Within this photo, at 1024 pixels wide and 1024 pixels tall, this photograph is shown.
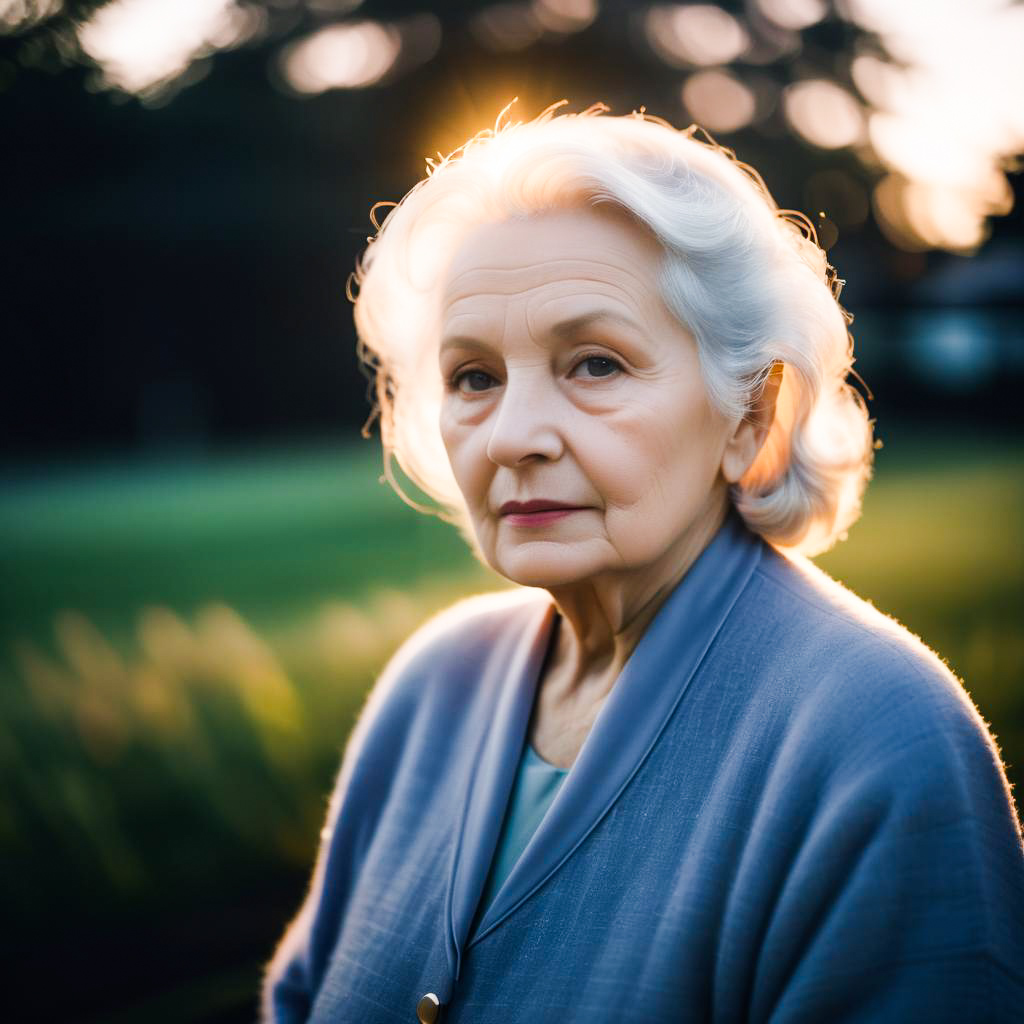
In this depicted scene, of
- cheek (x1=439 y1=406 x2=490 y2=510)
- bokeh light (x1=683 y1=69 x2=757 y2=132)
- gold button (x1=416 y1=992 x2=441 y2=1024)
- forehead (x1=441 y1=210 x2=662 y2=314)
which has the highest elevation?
bokeh light (x1=683 y1=69 x2=757 y2=132)

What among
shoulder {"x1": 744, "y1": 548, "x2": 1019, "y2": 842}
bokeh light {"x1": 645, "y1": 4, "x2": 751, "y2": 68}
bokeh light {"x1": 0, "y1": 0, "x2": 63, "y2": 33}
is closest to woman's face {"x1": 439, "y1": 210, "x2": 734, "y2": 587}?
shoulder {"x1": 744, "y1": 548, "x2": 1019, "y2": 842}

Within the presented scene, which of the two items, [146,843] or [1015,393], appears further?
[1015,393]

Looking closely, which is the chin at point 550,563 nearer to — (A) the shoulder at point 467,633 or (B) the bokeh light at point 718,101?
(A) the shoulder at point 467,633

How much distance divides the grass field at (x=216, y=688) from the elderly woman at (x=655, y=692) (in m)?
1.82

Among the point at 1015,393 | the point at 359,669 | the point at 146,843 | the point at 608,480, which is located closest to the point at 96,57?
the point at 359,669

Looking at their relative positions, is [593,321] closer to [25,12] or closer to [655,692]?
[655,692]

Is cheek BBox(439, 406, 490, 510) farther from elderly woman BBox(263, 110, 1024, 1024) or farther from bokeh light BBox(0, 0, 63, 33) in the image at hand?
bokeh light BBox(0, 0, 63, 33)

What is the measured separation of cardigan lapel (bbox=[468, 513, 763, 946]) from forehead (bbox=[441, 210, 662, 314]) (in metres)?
0.49

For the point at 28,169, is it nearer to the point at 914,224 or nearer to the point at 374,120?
the point at 374,120

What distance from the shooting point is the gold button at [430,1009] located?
152 cm

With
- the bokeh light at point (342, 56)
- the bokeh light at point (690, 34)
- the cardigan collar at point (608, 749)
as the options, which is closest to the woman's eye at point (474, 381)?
the cardigan collar at point (608, 749)

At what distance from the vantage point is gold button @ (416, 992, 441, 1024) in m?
1.52

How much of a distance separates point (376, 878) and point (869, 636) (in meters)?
1.04

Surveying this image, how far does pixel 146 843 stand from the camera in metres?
3.76
